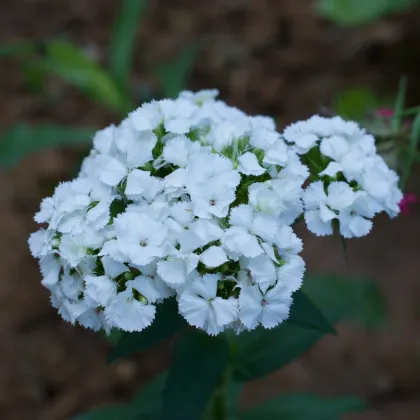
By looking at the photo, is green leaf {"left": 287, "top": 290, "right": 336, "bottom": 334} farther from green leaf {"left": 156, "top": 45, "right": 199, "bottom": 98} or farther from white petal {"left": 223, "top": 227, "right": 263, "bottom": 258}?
green leaf {"left": 156, "top": 45, "right": 199, "bottom": 98}

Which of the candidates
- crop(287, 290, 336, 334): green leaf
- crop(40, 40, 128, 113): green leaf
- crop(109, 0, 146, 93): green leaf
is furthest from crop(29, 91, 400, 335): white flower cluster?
crop(109, 0, 146, 93): green leaf

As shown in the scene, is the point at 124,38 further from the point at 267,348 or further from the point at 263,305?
the point at 263,305

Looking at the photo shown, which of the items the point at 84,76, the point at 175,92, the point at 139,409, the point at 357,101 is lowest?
the point at 139,409

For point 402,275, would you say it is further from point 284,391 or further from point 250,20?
point 250,20

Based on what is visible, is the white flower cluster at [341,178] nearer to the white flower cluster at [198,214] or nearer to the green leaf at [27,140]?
the white flower cluster at [198,214]

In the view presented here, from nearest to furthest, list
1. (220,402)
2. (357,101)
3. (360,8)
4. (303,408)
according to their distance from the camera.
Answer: (220,402) → (303,408) → (357,101) → (360,8)

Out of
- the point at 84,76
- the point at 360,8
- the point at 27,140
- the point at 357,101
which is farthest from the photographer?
the point at 360,8

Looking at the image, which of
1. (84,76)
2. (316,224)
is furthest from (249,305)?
(84,76)

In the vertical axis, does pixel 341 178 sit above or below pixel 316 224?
above
